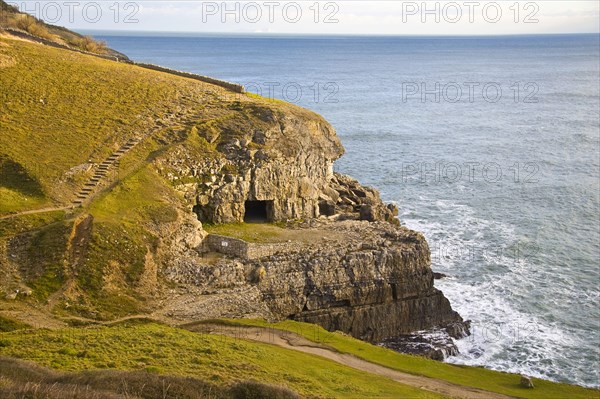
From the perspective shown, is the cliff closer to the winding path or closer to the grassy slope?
the grassy slope

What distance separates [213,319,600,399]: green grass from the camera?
4244 centimetres

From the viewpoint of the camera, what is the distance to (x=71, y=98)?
66.8 m

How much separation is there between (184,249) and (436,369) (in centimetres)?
1907

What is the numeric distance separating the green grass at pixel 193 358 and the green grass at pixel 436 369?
3430mm

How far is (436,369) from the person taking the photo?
1756 inches

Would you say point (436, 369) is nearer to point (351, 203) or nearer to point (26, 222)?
point (351, 203)

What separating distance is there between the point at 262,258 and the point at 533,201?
4318 centimetres

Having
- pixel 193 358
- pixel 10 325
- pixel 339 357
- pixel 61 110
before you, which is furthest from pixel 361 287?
pixel 61 110

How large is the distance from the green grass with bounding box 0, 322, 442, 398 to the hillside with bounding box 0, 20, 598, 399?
140 mm

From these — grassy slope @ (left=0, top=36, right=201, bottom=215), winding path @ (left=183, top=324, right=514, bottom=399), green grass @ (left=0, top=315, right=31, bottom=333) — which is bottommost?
winding path @ (left=183, top=324, right=514, bottom=399)

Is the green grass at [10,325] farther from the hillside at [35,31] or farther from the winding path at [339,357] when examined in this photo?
the hillside at [35,31]

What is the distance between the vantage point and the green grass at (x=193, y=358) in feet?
118

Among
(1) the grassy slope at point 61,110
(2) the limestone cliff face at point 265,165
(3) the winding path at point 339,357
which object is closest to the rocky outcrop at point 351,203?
(2) the limestone cliff face at point 265,165

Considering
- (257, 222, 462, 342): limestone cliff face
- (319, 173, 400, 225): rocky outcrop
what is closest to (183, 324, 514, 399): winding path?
(257, 222, 462, 342): limestone cliff face
